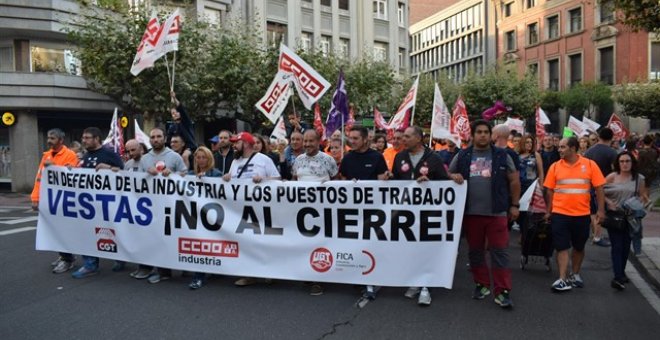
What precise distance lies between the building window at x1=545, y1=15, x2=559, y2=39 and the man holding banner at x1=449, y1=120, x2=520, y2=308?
46.4m

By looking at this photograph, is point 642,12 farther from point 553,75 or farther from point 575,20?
point 553,75

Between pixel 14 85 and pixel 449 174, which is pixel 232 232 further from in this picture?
pixel 14 85

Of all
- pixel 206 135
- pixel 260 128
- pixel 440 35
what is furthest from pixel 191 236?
pixel 440 35

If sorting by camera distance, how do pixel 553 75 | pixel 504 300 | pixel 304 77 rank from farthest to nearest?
pixel 553 75
pixel 304 77
pixel 504 300

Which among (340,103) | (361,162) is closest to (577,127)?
(340,103)

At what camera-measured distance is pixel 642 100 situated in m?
33.7

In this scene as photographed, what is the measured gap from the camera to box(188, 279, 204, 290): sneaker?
6856 millimetres

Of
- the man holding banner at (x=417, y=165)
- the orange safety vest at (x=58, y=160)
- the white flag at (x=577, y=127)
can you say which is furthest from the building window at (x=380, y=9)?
the man holding banner at (x=417, y=165)

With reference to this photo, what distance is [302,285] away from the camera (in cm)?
700

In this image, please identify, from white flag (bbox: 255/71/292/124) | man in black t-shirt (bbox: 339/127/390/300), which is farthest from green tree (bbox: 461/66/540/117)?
man in black t-shirt (bbox: 339/127/390/300)

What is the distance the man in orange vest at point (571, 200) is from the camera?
6.60 m

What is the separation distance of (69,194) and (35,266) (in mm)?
1325

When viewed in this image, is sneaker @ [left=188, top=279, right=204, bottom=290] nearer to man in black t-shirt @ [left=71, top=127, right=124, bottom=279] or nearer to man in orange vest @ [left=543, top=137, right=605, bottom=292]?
man in black t-shirt @ [left=71, top=127, right=124, bottom=279]

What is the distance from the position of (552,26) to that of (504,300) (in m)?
47.9
